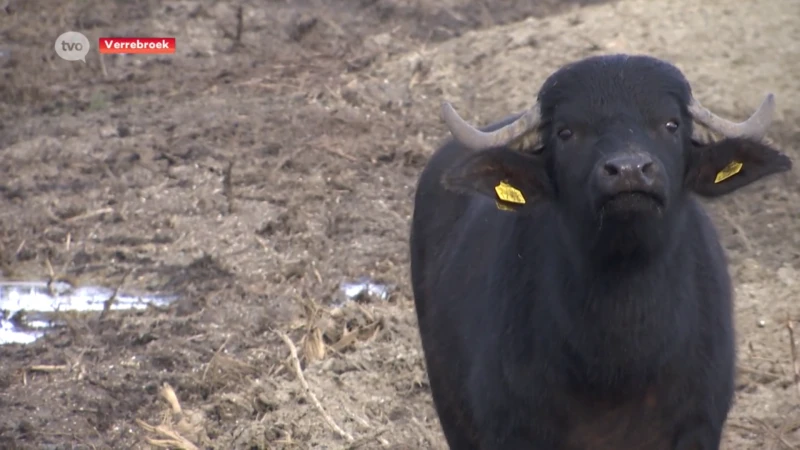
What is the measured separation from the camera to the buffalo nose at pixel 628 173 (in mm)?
4074

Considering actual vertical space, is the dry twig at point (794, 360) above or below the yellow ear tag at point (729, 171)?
below

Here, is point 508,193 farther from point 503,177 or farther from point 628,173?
point 628,173

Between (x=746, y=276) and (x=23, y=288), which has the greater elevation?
(x=746, y=276)

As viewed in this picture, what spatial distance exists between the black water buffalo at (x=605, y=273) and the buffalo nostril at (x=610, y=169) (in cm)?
9

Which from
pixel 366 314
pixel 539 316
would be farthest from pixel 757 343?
pixel 539 316

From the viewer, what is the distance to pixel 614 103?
176 inches

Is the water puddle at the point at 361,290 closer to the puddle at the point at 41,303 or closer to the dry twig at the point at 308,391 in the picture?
the dry twig at the point at 308,391

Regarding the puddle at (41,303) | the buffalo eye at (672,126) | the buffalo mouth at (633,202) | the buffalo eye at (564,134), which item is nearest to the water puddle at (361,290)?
the puddle at (41,303)

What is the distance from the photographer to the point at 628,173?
407cm

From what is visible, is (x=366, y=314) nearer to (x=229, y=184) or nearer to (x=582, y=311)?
(x=229, y=184)

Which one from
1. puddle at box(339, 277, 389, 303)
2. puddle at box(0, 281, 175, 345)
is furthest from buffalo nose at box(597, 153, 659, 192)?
puddle at box(0, 281, 175, 345)

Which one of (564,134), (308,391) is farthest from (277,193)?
(564,134)

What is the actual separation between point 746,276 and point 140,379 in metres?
3.76

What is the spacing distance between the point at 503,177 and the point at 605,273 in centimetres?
51
